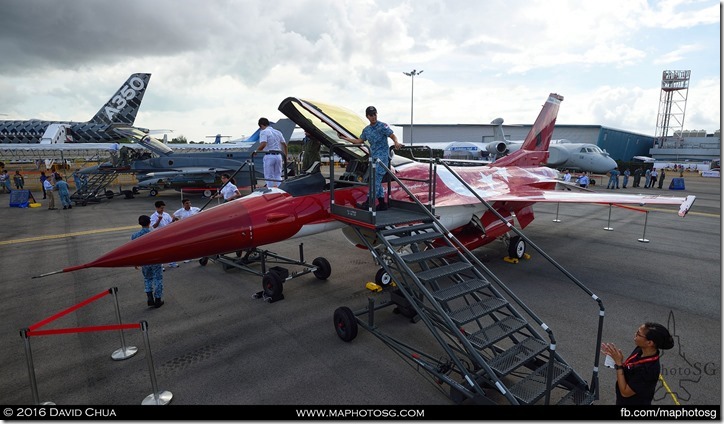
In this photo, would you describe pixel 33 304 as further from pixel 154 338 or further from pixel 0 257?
pixel 0 257

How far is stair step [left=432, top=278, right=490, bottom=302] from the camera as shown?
13.9ft

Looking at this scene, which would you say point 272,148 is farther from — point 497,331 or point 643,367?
point 643,367

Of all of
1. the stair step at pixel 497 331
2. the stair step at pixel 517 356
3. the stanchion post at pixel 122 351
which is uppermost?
the stair step at pixel 497 331

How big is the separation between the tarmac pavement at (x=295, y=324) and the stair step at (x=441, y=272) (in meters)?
1.22

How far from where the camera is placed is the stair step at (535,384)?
3.60 metres

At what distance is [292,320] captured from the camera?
5.89m

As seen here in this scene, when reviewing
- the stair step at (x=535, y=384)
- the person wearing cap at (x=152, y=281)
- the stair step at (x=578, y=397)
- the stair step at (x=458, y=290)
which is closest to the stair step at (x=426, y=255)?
the stair step at (x=458, y=290)

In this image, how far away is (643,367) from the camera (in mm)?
2980

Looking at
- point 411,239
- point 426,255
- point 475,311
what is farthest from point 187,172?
point 475,311

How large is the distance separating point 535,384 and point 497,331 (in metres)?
0.78

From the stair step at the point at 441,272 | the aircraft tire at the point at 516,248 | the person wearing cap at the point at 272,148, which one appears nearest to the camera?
the stair step at the point at 441,272

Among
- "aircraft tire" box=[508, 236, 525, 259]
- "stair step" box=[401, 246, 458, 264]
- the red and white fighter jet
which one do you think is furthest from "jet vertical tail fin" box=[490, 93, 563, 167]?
"stair step" box=[401, 246, 458, 264]

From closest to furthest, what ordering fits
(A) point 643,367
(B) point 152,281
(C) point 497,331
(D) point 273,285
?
(A) point 643,367, (C) point 497,331, (B) point 152,281, (D) point 273,285

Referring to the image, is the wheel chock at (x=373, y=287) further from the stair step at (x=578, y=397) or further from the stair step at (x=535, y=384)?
the stair step at (x=578, y=397)
